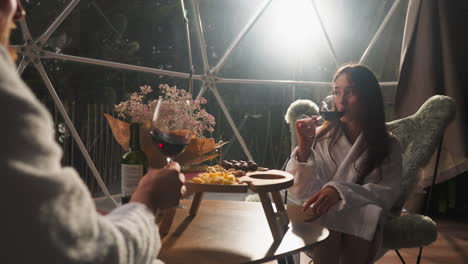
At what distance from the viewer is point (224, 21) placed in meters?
4.13

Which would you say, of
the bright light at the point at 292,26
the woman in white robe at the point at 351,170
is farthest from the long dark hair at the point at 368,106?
the bright light at the point at 292,26

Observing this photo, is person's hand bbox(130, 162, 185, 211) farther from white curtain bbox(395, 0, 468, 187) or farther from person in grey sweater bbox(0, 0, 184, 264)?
white curtain bbox(395, 0, 468, 187)

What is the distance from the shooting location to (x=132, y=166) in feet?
3.74

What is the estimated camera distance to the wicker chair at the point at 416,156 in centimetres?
174

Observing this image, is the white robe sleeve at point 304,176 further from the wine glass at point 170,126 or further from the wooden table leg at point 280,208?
the wine glass at point 170,126

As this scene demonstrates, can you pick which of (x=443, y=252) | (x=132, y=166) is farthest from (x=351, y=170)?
(x=443, y=252)

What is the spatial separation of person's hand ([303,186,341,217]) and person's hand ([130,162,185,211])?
2.79ft

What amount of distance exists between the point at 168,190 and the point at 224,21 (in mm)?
3573

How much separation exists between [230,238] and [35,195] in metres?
0.80

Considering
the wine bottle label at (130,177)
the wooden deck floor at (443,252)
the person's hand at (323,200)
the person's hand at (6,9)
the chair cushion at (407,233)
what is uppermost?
the person's hand at (6,9)

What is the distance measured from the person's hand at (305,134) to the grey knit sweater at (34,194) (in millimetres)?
1228

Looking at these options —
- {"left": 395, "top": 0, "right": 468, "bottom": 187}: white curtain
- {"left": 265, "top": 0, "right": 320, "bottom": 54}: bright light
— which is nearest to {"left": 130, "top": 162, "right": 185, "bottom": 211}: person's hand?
{"left": 395, "top": 0, "right": 468, "bottom": 187}: white curtain

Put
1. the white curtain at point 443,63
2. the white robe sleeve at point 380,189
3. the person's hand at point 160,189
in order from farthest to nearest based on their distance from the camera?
the white curtain at point 443,63 → the white robe sleeve at point 380,189 → the person's hand at point 160,189

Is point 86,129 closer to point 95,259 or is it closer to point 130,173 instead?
point 130,173
